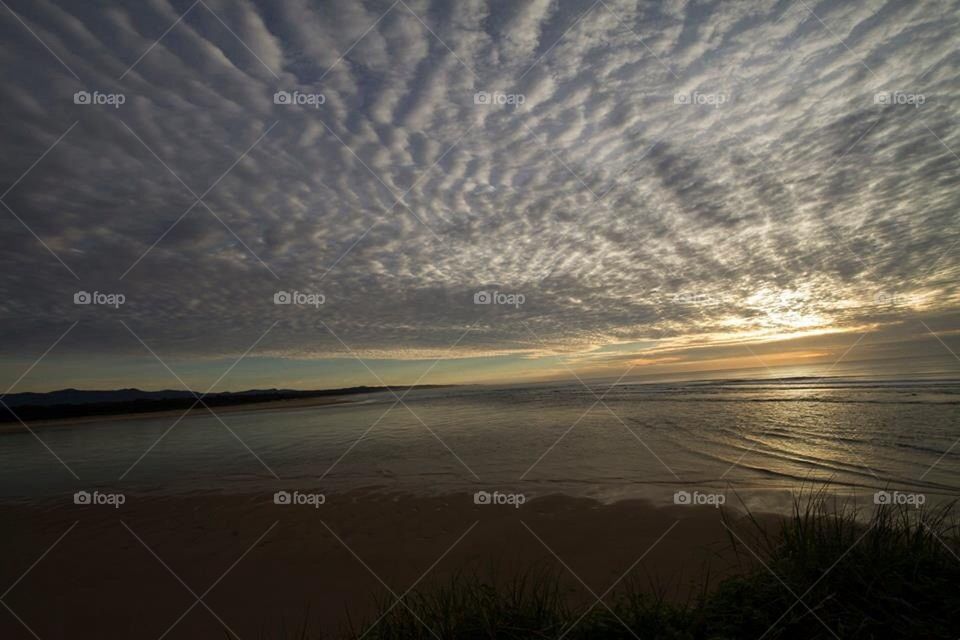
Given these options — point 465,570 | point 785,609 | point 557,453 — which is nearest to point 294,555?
point 465,570

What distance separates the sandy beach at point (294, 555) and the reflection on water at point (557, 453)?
51.2 inches

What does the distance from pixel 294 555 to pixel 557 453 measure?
7.10 metres

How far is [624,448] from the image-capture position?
12289 millimetres

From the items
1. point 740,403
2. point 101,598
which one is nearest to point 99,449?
point 101,598

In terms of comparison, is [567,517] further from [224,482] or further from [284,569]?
[224,482]

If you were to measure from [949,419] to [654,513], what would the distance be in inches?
474

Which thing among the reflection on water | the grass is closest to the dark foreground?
the grass

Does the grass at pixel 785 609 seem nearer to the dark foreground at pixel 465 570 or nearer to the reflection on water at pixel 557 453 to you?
the dark foreground at pixel 465 570

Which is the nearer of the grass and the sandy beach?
the grass

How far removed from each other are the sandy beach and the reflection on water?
130 centimetres

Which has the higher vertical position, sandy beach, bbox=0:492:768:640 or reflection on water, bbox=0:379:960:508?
reflection on water, bbox=0:379:960:508

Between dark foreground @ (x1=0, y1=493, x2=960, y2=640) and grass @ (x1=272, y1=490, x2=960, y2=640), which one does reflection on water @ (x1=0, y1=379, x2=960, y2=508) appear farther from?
grass @ (x1=272, y1=490, x2=960, y2=640)

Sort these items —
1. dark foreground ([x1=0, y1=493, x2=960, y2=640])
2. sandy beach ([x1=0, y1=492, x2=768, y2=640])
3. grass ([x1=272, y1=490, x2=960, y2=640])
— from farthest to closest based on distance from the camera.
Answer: sandy beach ([x1=0, y1=492, x2=768, y2=640]) < dark foreground ([x1=0, y1=493, x2=960, y2=640]) < grass ([x1=272, y1=490, x2=960, y2=640])

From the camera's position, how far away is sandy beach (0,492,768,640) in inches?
197
